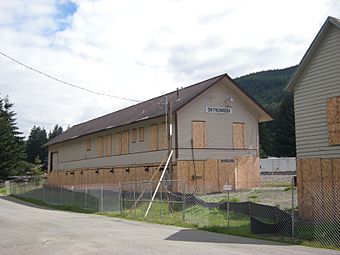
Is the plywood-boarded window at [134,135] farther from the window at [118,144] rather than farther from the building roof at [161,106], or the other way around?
the window at [118,144]

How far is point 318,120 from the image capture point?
19.3 m

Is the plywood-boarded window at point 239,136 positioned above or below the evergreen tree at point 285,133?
below

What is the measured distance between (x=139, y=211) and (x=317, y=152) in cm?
1113

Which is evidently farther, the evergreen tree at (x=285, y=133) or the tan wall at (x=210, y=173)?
the evergreen tree at (x=285, y=133)

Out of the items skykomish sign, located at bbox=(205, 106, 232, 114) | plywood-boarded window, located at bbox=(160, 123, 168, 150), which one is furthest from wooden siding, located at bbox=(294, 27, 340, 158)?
plywood-boarded window, located at bbox=(160, 123, 168, 150)

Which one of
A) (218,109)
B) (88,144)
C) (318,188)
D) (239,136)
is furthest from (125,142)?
(318,188)

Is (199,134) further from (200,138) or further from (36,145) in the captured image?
(36,145)

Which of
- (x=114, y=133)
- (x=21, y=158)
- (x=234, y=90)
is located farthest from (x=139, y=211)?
(x=21, y=158)

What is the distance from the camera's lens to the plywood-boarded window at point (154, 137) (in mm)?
35250

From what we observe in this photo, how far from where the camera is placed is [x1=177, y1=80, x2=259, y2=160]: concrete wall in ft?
110

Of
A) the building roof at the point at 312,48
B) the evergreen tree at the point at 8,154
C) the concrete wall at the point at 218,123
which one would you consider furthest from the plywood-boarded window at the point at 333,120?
Result: the evergreen tree at the point at 8,154

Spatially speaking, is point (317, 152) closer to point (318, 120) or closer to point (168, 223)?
point (318, 120)

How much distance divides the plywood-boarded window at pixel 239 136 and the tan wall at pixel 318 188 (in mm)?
15932

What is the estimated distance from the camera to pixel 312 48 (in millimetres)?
19469
